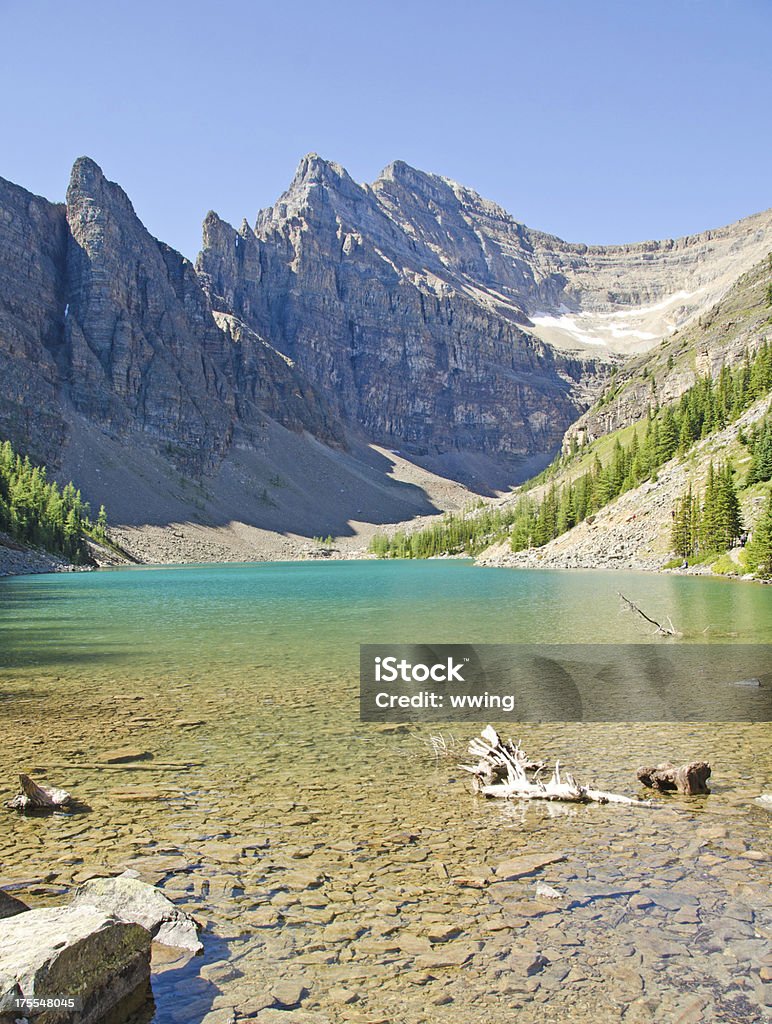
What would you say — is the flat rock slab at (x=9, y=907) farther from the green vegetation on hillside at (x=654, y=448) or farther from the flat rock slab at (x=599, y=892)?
the green vegetation on hillside at (x=654, y=448)

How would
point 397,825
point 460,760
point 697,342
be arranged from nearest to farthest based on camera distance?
point 397,825 < point 460,760 < point 697,342

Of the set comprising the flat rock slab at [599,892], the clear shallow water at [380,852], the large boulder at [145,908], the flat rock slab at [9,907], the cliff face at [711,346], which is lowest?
the clear shallow water at [380,852]

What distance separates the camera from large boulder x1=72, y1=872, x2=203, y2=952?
23.8 feet

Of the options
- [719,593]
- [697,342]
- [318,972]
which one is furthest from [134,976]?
[697,342]

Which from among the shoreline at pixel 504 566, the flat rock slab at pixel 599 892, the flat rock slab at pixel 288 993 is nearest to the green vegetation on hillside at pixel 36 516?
the shoreline at pixel 504 566

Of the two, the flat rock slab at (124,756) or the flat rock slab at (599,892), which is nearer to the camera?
the flat rock slab at (599,892)

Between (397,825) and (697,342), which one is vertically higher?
(697,342)

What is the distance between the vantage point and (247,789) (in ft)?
39.7

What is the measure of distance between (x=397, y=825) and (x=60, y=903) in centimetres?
453

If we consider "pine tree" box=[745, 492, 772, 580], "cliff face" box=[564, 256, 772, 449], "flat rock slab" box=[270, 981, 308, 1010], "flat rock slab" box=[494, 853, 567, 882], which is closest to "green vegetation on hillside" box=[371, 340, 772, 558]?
"cliff face" box=[564, 256, 772, 449]

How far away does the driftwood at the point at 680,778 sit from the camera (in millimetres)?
11594

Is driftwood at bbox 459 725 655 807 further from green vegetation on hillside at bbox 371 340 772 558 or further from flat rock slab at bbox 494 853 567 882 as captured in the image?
green vegetation on hillside at bbox 371 340 772 558

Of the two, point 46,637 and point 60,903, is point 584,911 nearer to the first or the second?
point 60,903

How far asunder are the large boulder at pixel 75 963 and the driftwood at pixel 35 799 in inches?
202
